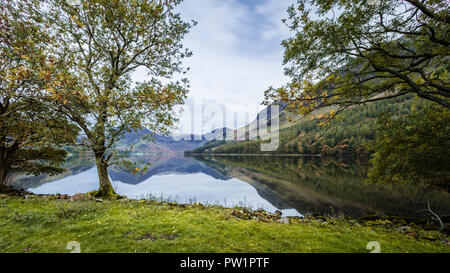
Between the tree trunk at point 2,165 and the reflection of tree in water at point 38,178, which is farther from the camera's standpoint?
the tree trunk at point 2,165

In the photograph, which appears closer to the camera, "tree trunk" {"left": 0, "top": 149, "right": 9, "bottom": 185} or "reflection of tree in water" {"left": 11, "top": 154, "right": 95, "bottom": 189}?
"reflection of tree in water" {"left": 11, "top": 154, "right": 95, "bottom": 189}

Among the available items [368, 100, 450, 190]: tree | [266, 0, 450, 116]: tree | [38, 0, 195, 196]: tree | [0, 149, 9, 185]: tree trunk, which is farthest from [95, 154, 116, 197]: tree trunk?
[368, 100, 450, 190]: tree

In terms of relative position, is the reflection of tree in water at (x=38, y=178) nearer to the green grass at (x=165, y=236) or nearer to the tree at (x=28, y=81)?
the tree at (x=28, y=81)

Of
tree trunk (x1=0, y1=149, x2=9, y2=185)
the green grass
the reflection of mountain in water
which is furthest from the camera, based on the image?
the reflection of mountain in water

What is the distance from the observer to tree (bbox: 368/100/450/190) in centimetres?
1066

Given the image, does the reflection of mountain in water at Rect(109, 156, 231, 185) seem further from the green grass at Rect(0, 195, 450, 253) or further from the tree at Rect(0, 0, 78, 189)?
the green grass at Rect(0, 195, 450, 253)

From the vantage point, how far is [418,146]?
11008mm

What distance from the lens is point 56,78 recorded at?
8148 millimetres

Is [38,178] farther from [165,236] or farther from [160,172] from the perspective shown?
[165,236]

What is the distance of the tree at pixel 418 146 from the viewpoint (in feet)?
35.0

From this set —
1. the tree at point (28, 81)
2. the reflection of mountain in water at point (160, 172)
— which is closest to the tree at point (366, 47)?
the tree at point (28, 81)
